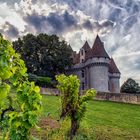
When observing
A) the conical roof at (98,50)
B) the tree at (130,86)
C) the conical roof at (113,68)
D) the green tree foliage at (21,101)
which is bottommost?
the green tree foliage at (21,101)

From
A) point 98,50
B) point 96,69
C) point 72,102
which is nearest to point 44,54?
point 96,69

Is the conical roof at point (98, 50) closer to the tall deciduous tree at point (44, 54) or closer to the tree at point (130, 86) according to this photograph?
the tall deciduous tree at point (44, 54)

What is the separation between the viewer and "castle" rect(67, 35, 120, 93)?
7019 centimetres

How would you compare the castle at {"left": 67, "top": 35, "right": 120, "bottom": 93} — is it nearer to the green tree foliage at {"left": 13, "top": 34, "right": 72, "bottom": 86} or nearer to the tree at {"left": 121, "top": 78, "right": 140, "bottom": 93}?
the green tree foliage at {"left": 13, "top": 34, "right": 72, "bottom": 86}

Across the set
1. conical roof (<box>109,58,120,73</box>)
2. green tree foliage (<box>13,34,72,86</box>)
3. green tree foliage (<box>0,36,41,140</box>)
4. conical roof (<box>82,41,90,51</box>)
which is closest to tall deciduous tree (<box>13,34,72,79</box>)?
green tree foliage (<box>13,34,72,86</box>)

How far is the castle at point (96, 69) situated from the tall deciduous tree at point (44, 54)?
4635 mm

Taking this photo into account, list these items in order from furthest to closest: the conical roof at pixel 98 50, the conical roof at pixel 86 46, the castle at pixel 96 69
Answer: the conical roof at pixel 86 46 < the conical roof at pixel 98 50 < the castle at pixel 96 69

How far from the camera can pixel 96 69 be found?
70.5 meters

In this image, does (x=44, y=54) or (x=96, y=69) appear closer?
(x=44, y=54)

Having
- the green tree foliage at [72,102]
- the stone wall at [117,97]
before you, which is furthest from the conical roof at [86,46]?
the green tree foliage at [72,102]

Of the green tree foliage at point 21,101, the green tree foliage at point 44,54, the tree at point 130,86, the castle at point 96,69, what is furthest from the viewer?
the tree at point 130,86

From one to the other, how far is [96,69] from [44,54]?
1078 cm

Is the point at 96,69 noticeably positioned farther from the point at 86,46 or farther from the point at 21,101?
the point at 21,101

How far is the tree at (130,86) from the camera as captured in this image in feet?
273
